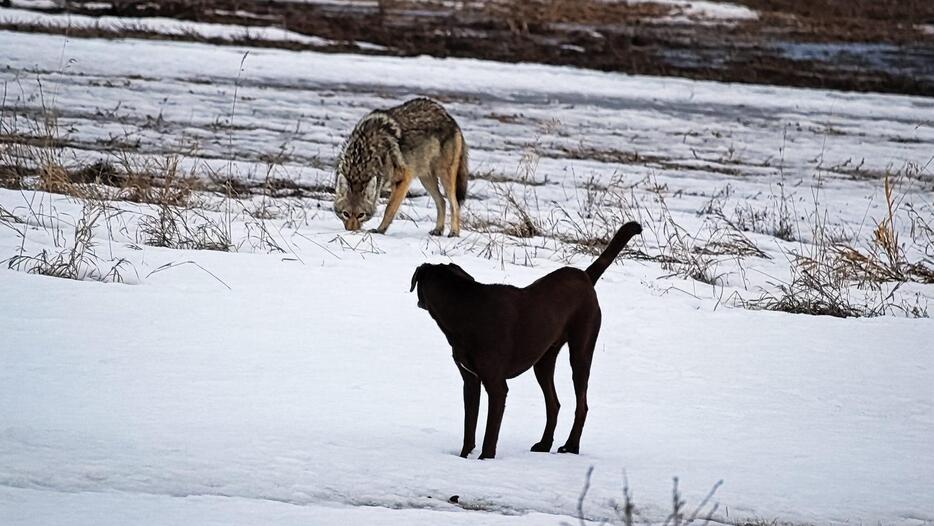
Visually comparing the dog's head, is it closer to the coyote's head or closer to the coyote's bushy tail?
the coyote's head

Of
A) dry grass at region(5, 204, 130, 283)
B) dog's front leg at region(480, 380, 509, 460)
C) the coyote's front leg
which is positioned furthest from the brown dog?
the coyote's front leg

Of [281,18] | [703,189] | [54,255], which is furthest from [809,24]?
[54,255]

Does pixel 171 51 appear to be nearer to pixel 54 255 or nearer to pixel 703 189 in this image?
pixel 703 189

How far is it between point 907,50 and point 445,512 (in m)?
36.7

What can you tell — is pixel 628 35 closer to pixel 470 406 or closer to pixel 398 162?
pixel 398 162

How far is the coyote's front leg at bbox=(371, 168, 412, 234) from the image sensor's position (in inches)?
414

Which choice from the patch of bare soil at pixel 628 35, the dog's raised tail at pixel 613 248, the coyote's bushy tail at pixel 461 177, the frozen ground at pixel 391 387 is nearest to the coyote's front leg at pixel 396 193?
the frozen ground at pixel 391 387

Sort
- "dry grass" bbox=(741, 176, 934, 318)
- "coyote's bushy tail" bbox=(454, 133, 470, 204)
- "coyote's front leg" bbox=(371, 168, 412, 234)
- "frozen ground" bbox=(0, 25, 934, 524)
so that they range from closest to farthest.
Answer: "frozen ground" bbox=(0, 25, 934, 524), "dry grass" bbox=(741, 176, 934, 318), "coyote's front leg" bbox=(371, 168, 412, 234), "coyote's bushy tail" bbox=(454, 133, 470, 204)

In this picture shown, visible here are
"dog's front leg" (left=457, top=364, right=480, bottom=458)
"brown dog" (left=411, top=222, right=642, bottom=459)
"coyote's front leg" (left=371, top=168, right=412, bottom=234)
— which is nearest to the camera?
"brown dog" (left=411, top=222, right=642, bottom=459)

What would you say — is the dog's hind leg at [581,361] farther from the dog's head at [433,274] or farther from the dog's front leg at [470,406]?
the dog's head at [433,274]

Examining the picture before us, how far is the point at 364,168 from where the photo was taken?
10.3 metres

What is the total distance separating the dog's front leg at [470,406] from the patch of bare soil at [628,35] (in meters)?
23.2

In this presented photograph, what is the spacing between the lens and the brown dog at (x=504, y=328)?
4141 millimetres

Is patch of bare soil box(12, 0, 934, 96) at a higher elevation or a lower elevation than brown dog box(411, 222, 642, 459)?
higher
